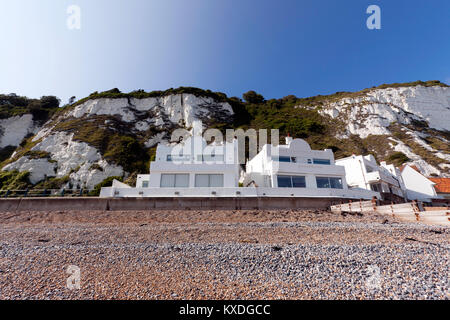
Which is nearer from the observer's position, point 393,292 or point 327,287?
point 393,292

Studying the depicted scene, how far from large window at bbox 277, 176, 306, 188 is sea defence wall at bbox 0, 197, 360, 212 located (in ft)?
10.1

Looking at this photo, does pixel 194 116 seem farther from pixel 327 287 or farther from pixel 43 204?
pixel 327 287

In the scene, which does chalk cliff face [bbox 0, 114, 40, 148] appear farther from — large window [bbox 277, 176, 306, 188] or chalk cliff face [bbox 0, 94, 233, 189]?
large window [bbox 277, 176, 306, 188]

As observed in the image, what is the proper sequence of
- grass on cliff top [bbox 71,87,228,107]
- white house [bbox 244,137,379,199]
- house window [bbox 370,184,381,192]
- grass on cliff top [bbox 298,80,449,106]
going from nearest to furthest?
white house [bbox 244,137,379,199], house window [bbox 370,184,381,192], grass on cliff top [bbox 71,87,228,107], grass on cliff top [bbox 298,80,449,106]

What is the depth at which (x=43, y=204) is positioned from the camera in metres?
17.1

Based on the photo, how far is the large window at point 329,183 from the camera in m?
22.2

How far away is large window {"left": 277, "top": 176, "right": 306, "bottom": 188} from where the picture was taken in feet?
70.4

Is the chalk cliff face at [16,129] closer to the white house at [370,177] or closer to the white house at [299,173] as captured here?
the white house at [299,173]

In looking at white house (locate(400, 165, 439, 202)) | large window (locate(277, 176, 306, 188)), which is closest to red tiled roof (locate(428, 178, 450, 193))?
white house (locate(400, 165, 439, 202))

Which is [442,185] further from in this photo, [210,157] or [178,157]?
[178,157]

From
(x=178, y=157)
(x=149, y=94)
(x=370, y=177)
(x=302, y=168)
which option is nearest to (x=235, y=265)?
(x=302, y=168)

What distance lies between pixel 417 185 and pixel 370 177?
A: 1150 centimetres
